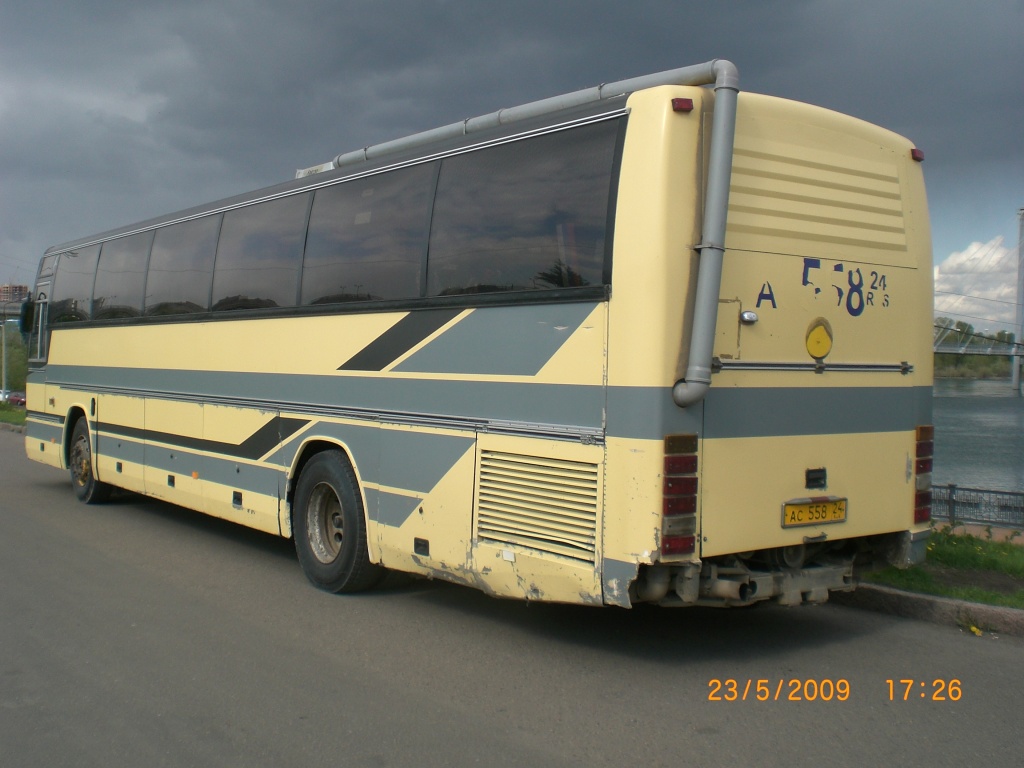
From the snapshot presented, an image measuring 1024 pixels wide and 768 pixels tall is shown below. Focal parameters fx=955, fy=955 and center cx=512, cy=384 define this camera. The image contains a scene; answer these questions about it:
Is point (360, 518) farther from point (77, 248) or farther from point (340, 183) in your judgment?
point (77, 248)

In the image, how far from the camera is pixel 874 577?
24.9 feet

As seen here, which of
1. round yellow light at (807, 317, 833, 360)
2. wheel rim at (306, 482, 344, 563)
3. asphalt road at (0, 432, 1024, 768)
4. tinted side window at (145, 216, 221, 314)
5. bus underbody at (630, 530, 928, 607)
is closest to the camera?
asphalt road at (0, 432, 1024, 768)

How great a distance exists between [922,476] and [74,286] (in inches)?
435

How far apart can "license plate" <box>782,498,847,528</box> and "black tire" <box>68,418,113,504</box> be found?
9569 mm

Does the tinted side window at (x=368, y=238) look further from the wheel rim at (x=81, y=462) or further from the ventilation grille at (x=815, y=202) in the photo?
the wheel rim at (x=81, y=462)

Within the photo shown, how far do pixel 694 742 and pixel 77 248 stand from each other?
1151 centimetres

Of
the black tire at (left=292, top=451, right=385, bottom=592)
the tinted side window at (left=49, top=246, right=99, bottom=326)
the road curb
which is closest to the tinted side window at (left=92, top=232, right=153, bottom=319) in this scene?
the tinted side window at (left=49, top=246, right=99, bottom=326)

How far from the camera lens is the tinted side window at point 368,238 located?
278 inches

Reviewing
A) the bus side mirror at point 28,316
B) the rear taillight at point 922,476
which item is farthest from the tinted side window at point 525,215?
the bus side mirror at point 28,316

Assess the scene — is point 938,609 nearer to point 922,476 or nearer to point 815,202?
point 922,476

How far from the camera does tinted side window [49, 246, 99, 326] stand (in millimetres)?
12555

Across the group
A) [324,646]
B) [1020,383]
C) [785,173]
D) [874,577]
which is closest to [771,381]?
[785,173]

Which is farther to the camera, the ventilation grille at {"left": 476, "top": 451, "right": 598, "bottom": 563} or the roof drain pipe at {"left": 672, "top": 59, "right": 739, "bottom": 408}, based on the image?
the ventilation grille at {"left": 476, "top": 451, "right": 598, "bottom": 563}

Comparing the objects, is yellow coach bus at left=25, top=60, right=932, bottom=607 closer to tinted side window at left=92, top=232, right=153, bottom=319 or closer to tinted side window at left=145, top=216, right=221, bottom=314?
tinted side window at left=145, top=216, right=221, bottom=314
